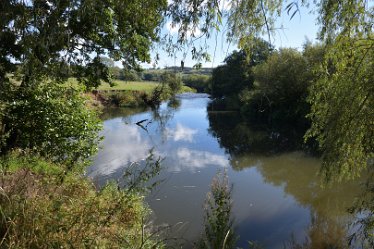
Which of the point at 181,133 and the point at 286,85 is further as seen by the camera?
the point at 286,85

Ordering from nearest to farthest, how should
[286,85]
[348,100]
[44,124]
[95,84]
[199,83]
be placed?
[348,100] < [44,124] < [95,84] < [286,85] < [199,83]

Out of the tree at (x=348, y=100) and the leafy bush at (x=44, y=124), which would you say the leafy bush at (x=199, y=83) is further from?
the tree at (x=348, y=100)

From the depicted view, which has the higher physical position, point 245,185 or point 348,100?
point 348,100

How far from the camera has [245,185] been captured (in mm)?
13398

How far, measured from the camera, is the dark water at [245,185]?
9469 millimetres

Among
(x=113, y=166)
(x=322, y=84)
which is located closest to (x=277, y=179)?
(x=113, y=166)

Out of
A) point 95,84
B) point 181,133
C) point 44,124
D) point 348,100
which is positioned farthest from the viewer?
Result: point 181,133

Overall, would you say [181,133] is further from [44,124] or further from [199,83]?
[199,83]

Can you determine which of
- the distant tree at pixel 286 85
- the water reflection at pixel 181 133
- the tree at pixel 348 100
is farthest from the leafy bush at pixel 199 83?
the tree at pixel 348 100

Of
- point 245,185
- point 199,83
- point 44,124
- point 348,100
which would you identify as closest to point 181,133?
point 245,185

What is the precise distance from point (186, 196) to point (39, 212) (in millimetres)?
8377

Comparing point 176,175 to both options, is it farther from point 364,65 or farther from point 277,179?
point 364,65

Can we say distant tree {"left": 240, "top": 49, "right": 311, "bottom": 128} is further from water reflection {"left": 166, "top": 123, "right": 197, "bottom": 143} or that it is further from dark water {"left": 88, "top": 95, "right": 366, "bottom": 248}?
dark water {"left": 88, "top": 95, "right": 366, "bottom": 248}

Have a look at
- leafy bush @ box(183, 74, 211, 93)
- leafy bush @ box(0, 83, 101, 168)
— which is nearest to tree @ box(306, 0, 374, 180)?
leafy bush @ box(0, 83, 101, 168)
